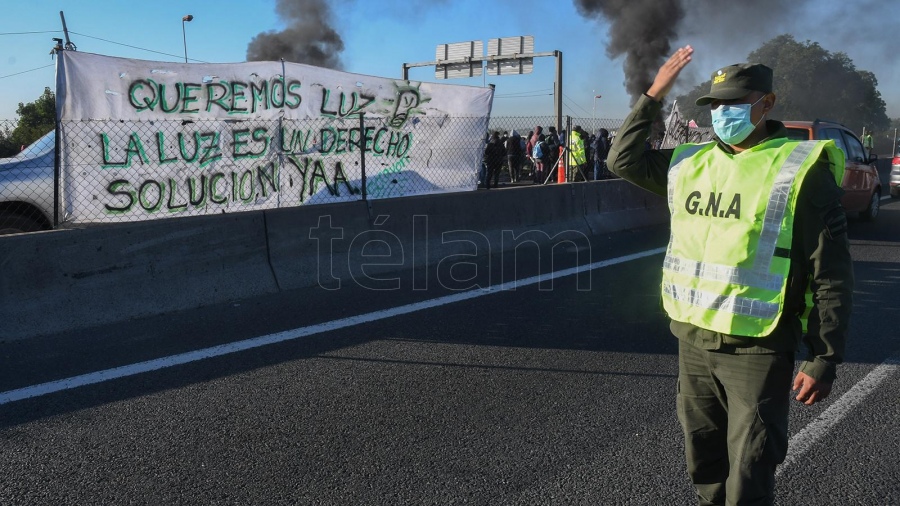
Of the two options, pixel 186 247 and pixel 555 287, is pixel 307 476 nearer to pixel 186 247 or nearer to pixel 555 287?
pixel 186 247

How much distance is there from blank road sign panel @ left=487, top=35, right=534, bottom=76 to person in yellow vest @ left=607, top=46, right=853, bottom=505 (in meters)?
31.3

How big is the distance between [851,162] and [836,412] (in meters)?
9.40

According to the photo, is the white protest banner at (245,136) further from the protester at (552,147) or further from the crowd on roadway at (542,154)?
the protester at (552,147)

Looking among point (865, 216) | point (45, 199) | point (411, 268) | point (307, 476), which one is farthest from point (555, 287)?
point (865, 216)

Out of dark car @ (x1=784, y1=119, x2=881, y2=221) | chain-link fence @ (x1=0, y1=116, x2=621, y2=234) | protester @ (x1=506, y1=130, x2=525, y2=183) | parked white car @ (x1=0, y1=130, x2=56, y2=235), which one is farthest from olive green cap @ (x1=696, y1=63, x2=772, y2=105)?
protester @ (x1=506, y1=130, x2=525, y2=183)

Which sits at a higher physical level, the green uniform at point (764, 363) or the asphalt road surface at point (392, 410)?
the green uniform at point (764, 363)

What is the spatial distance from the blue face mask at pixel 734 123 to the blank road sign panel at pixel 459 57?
33079 mm

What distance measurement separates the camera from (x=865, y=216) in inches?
544

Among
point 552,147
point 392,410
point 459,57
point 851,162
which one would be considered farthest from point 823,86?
point 392,410

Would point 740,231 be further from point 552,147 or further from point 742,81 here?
point 552,147

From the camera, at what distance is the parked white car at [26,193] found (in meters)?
7.37

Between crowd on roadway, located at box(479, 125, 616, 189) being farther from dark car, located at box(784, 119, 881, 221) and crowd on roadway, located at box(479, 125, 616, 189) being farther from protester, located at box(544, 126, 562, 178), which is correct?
dark car, located at box(784, 119, 881, 221)

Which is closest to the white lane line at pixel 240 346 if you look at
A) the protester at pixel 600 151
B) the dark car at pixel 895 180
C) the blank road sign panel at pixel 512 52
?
the protester at pixel 600 151

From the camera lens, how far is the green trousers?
2.61 m
